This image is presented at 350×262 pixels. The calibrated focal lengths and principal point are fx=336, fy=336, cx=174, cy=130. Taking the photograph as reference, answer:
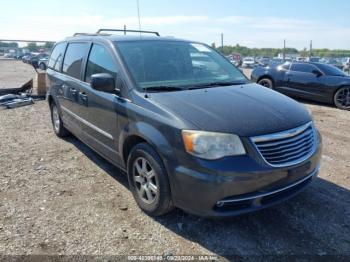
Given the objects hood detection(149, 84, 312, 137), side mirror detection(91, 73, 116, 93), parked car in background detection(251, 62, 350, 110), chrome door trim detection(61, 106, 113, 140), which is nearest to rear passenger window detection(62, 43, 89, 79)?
chrome door trim detection(61, 106, 113, 140)

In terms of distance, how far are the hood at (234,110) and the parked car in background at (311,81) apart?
6860 millimetres

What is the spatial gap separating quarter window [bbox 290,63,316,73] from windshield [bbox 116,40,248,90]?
6.75 m

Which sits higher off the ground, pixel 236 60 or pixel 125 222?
pixel 236 60

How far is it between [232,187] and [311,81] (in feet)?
27.6

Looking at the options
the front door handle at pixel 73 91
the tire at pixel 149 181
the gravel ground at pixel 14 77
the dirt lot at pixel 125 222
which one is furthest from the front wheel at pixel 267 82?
the tire at pixel 149 181

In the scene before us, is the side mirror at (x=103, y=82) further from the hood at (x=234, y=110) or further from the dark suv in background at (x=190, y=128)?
the hood at (x=234, y=110)

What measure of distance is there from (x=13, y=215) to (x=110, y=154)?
1201mm

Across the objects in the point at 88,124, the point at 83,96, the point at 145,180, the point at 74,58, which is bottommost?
the point at 145,180

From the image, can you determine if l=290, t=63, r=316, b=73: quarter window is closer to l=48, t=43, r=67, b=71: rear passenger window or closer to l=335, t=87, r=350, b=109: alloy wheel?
l=335, t=87, r=350, b=109: alloy wheel

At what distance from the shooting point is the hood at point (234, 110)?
9.34ft

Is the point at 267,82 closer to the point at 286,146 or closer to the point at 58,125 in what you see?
the point at 58,125

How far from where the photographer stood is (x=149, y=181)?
10.8 feet

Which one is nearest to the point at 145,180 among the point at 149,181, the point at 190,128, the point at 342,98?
the point at 149,181

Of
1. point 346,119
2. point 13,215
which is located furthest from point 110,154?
point 346,119
